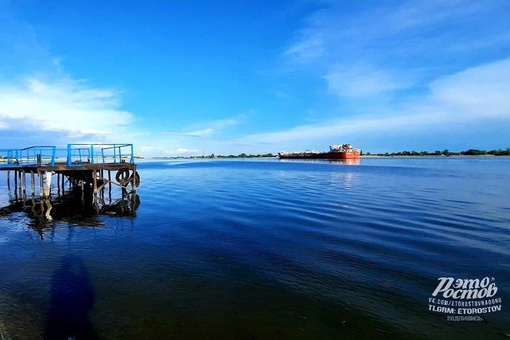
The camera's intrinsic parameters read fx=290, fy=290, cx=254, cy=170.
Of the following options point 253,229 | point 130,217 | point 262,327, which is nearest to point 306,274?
point 262,327

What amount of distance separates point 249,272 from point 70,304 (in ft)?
15.7

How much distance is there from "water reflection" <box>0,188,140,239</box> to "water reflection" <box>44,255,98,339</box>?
241 inches

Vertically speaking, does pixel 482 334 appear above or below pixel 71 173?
below

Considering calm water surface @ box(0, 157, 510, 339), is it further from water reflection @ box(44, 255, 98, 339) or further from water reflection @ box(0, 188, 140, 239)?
water reflection @ box(0, 188, 140, 239)

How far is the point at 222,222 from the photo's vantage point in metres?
16.0

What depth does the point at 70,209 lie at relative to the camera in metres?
20.5

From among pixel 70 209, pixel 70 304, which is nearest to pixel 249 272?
pixel 70 304

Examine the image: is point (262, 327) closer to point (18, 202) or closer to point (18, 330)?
point (18, 330)

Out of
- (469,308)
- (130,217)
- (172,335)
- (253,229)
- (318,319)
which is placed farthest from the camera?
(130,217)

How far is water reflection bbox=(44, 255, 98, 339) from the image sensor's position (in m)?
6.05

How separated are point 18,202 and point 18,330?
23.4 m

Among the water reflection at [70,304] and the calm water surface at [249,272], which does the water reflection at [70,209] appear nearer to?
the calm water surface at [249,272]

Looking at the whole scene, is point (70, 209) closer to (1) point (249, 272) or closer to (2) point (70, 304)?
(2) point (70, 304)

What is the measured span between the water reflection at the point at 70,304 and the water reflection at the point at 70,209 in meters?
6.11
